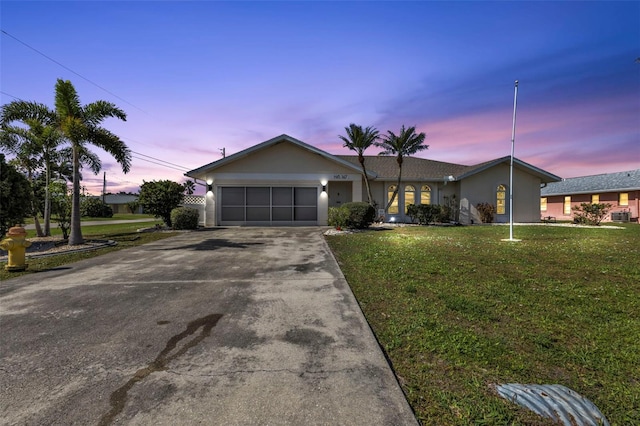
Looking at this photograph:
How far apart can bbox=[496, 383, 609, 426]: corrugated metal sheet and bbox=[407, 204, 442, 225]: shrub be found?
1753 centimetres

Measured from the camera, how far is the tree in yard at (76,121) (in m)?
10.5

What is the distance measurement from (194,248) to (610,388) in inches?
393

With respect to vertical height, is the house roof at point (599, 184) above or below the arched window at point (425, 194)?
above

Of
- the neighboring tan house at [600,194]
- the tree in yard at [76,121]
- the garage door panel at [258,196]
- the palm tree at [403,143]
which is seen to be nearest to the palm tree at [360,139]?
the palm tree at [403,143]

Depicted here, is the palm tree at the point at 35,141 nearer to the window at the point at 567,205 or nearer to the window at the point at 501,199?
the window at the point at 501,199

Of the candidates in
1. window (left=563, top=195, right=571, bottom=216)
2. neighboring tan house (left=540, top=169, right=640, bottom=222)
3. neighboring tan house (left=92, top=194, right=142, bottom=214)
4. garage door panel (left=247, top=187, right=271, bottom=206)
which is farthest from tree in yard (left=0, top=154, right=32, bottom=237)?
neighboring tan house (left=92, top=194, right=142, bottom=214)

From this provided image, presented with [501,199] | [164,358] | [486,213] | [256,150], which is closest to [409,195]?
[486,213]

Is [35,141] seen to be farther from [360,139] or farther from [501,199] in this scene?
[501,199]

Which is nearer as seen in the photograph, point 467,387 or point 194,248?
point 467,387

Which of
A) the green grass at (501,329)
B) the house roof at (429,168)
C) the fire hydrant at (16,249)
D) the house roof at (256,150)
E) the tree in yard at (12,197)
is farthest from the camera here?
the house roof at (429,168)

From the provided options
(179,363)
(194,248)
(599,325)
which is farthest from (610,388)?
(194,248)

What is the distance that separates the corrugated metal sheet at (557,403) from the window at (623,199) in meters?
31.6

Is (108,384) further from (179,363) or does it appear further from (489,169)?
(489,169)

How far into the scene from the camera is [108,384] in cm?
240
